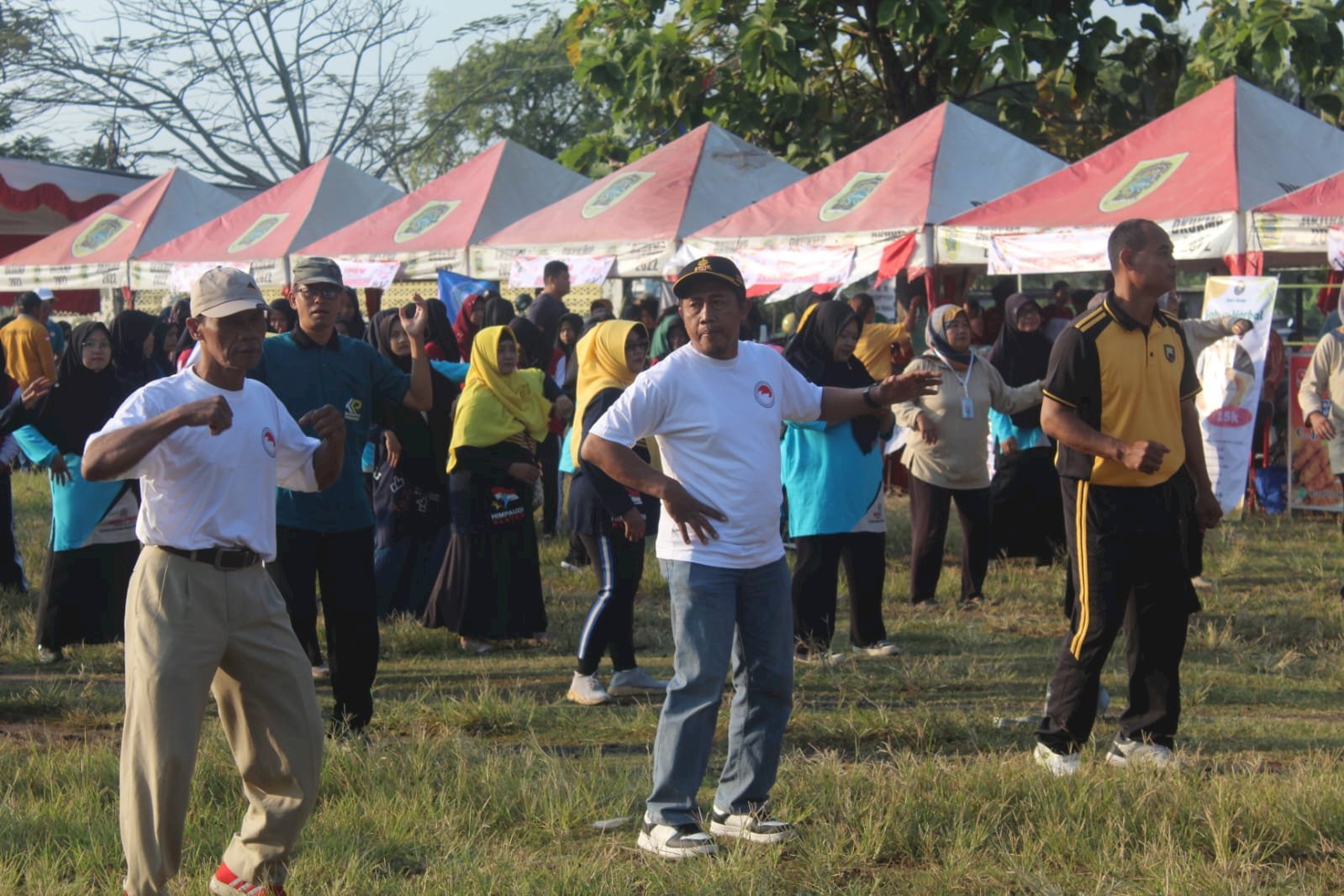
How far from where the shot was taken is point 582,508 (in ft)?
24.0

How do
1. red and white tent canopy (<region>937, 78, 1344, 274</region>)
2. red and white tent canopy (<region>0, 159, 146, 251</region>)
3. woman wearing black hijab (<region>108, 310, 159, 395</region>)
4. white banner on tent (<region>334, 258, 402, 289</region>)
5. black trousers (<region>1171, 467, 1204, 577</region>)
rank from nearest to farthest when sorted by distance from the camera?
black trousers (<region>1171, 467, 1204, 577</region>), woman wearing black hijab (<region>108, 310, 159, 395</region>), red and white tent canopy (<region>937, 78, 1344, 274</region>), white banner on tent (<region>334, 258, 402, 289</region>), red and white tent canopy (<region>0, 159, 146, 251</region>)

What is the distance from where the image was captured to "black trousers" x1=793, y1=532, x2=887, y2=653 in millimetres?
8031

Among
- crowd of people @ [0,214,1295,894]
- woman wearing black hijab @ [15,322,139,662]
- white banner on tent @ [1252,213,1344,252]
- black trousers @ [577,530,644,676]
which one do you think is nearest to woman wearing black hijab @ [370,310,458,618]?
crowd of people @ [0,214,1295,894]

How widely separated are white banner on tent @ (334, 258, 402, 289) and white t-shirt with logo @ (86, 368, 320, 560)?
12802 millimetres

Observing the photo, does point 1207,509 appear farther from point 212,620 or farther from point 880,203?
point 880,203

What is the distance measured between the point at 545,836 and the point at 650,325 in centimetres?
1048

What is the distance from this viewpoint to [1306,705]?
23.3ft

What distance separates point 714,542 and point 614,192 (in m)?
12.0

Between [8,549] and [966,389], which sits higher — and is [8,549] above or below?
below

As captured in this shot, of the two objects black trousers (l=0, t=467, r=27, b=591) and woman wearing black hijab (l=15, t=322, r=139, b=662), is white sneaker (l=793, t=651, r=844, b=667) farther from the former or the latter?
black trousers (l=0, t=467, r=27, b=591)

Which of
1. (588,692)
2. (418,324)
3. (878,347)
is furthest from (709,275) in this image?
(878,347)

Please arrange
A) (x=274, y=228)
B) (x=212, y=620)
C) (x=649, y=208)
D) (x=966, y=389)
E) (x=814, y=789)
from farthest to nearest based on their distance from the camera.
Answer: (x=274, y=228)
(x=649, y=208)
(x=966, y=389)
(x=814, y=789)
(x=212, y=620)

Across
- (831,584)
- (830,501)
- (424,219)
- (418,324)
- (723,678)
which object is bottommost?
(831,584)

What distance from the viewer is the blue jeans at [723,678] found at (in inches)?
187
